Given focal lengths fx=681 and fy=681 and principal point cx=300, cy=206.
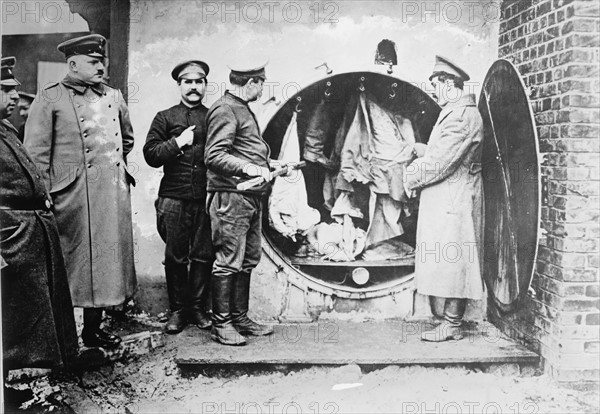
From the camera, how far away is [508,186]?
4152mm

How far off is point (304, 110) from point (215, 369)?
1629mm

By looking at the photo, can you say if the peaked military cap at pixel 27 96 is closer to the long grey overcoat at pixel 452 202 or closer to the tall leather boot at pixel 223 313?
the tall leather boot at pixel 223 313

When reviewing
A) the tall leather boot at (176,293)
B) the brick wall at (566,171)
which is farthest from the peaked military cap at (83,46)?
the brick wall at (566,171)

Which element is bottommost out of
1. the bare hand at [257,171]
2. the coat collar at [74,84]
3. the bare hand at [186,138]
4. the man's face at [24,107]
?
the bare hand at [257,171]

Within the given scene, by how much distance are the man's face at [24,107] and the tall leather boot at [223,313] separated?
1424 millimetres

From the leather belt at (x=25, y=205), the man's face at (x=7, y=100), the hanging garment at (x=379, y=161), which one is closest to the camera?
Result: the leather belt at (x=25, y=205)

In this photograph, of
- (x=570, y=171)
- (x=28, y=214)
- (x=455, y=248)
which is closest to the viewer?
(x=28, y=214)

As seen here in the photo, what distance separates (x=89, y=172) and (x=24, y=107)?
521 mm

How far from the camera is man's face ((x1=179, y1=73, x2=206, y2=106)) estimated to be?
403 cm

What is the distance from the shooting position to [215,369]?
3.97 meters

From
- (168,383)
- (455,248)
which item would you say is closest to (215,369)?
(168,383)

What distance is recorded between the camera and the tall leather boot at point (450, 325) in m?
4.16

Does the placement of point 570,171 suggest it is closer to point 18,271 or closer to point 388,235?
point 388,235

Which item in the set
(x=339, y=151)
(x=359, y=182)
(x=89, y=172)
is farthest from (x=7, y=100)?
(x=359, y=182)
